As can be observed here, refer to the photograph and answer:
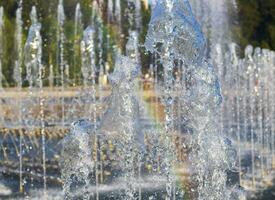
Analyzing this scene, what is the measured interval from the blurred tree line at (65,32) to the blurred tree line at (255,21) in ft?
17.3

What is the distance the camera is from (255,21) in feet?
129

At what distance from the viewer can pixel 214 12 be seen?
40.4 m

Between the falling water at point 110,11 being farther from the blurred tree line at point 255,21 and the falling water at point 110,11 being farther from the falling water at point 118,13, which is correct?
the blurred tree line at point 255,21

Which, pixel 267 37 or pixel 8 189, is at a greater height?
pixel 267 37

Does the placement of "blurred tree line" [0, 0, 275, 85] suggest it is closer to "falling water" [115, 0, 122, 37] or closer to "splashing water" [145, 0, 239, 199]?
"falling water" [115, 0, 122, 37]

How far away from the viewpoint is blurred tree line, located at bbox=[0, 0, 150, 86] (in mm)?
29641

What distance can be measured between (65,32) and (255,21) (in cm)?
1140

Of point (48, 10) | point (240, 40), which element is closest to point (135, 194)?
point (48, 10)

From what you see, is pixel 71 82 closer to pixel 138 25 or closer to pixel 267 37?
pixel 138 25

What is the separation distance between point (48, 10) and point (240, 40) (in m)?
9.84

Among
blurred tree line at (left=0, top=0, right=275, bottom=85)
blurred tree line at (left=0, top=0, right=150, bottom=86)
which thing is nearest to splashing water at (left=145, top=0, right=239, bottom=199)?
blurred tree line at (left=0, top=0, right=275, bottom=85)

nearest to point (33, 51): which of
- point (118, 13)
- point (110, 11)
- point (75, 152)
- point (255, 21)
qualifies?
point (118, 13)

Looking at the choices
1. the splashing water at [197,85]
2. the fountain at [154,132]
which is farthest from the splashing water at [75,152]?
the splashing water at [197,85]

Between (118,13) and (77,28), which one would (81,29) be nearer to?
(77,28)
